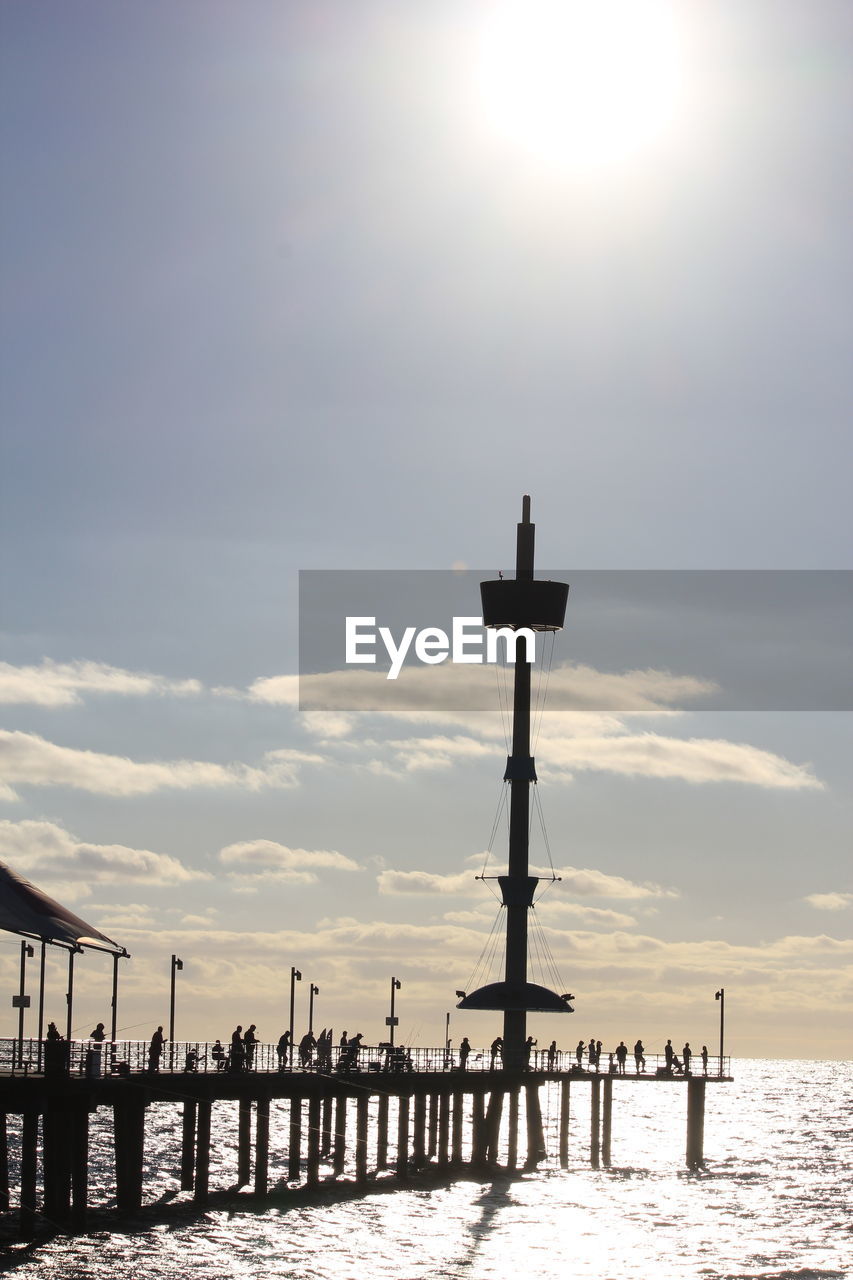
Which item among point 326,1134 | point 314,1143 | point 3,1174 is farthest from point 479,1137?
point 3,1174

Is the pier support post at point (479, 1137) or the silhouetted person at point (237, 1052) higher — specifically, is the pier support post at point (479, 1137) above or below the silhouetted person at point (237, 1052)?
below

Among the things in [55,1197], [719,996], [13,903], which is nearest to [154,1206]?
[55,1197]

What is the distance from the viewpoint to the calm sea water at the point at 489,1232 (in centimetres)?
5950

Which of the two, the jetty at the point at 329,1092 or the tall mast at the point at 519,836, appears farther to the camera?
the tall mast at the point at 519,836

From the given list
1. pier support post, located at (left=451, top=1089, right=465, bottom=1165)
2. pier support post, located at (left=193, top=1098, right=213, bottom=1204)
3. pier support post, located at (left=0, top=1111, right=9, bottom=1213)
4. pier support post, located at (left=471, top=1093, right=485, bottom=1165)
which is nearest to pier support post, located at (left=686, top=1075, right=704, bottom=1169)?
pier support post, located at (left=471, top=1093, right=485, bottom=1165)

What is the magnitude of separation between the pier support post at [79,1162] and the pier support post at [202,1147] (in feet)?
29.8

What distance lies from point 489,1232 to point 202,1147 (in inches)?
454

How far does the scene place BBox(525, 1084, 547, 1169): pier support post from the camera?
325 feet

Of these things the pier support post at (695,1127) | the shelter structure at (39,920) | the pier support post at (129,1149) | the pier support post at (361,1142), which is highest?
the shelter structure at (39,920)

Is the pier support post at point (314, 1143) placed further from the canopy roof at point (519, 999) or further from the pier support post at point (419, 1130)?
the canopy roof at point (519, 999)

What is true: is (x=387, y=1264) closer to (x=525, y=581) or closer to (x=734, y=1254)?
(x=734, y=1254)

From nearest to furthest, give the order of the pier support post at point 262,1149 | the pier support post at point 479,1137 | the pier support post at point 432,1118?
the pier support post at point 262,1149, the pier support post at point 432,1118, the pier support post at point 479,1137

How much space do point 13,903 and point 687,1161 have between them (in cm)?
6130

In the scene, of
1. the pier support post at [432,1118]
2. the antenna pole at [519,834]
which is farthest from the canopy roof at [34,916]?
the antenna pole at [519,834]
